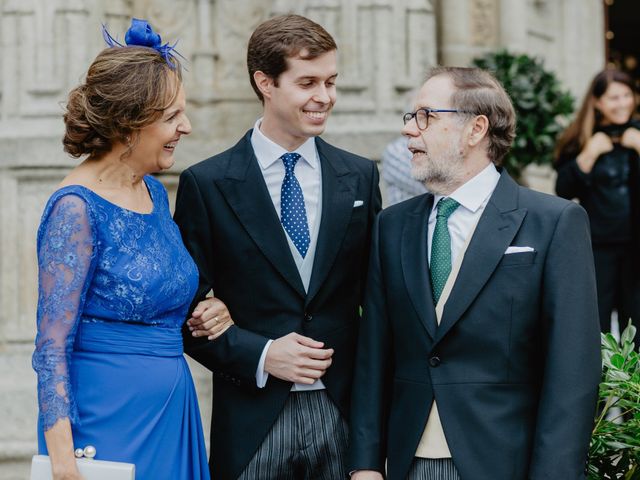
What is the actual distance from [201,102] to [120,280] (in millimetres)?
4316

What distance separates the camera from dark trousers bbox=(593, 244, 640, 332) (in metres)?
6.74

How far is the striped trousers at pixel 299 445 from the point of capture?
3.76 metres

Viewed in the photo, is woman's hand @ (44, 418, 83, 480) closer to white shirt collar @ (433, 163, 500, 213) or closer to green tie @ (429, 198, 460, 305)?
green tie @ (429, 198, 460, 305)

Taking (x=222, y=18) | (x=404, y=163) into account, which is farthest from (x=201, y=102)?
(x=404, y=163)

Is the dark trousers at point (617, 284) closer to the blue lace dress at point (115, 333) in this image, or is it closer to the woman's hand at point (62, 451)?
the blue lace dress at point (115, 333)

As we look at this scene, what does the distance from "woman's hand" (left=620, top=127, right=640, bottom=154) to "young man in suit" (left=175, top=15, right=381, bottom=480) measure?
343cm

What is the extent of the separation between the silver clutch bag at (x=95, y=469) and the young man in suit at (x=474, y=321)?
2.51ft

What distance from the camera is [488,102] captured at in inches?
143

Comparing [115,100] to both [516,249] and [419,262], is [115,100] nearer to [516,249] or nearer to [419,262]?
[419,262]

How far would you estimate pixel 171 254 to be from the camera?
11.9 feet

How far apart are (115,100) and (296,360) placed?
1050mm

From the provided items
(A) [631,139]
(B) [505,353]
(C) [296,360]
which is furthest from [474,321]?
(A) [631,139]

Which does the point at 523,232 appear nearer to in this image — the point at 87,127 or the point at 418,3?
the point at 87,127

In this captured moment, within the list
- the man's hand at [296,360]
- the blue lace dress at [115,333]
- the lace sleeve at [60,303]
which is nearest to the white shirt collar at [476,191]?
the man's hand at [296,360]
